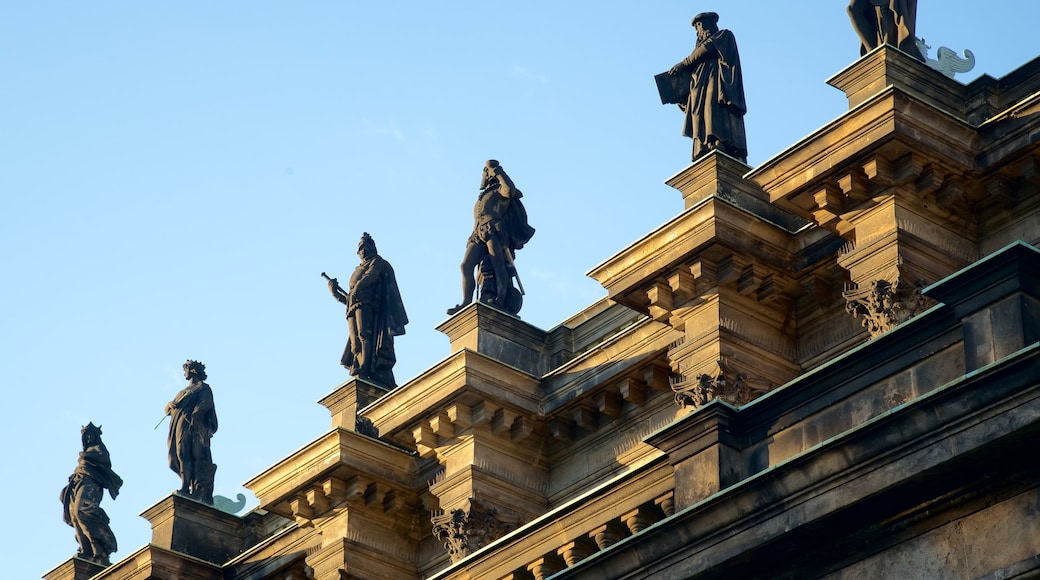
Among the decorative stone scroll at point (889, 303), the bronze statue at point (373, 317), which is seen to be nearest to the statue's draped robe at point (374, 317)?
the bronze statue at point (373, 317)

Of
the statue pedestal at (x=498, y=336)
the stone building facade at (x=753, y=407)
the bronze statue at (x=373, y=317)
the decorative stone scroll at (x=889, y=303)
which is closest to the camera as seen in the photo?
the stone building facade at (x=753, y=407)

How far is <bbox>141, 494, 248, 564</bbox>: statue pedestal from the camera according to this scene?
4062 centimetres

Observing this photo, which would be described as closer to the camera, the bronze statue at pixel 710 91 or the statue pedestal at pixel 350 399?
the bronze statue at pixel 710 91

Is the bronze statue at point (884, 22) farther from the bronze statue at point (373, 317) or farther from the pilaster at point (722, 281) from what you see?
the bronze statue at point (373, 317)

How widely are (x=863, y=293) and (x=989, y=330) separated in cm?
1017

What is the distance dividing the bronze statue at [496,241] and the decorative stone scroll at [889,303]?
893cm

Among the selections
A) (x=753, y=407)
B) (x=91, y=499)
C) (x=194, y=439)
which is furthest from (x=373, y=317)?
(x=753, y=407)

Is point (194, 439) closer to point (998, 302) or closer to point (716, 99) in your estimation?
point (716, 99)

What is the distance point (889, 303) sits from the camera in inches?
1115

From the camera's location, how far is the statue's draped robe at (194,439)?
139 ft

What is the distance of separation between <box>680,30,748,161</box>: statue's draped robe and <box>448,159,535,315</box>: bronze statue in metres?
4.50

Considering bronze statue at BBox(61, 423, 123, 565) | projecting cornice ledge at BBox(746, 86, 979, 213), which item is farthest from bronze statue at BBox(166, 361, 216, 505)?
projecting cornice ledge at BBox(746, 86, 979, 213)

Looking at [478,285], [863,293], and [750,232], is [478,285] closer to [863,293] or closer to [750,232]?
[750,232]

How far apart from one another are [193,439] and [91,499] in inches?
135
